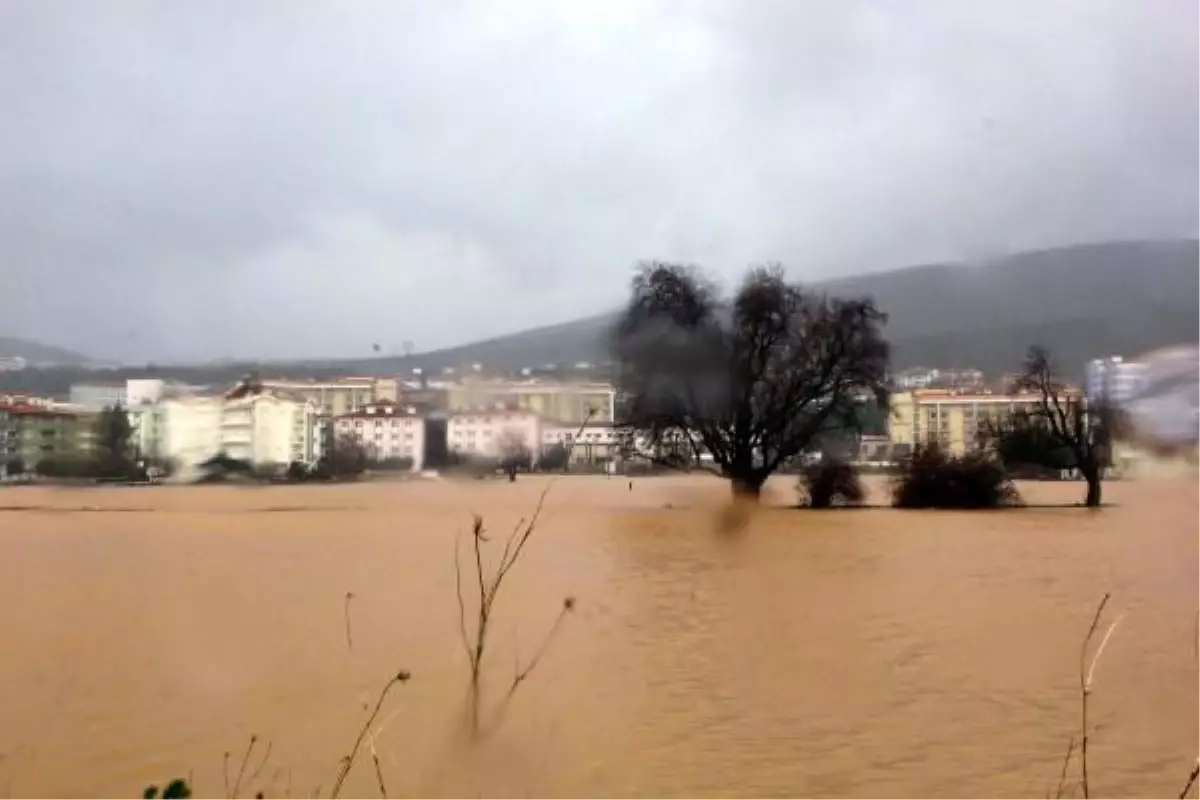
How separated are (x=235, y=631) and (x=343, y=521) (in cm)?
1041

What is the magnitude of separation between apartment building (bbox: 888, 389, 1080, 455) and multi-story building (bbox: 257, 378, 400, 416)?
1232 cm

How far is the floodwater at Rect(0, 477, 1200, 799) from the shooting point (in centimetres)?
496

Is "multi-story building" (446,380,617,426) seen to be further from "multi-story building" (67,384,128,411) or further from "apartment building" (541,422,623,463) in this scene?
"multi-story building" (67,384,128,411)

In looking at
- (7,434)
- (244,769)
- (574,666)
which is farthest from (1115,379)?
(244,769)

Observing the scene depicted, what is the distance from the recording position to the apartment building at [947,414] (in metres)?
21.4

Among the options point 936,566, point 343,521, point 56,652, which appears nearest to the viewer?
point 56,652

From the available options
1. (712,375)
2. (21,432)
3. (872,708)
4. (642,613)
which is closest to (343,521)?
(712,375)

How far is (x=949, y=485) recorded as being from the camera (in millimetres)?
27000

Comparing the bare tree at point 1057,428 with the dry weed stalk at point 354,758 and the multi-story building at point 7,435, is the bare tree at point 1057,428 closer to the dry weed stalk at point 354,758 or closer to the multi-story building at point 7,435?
the multi-story building at point 7,435

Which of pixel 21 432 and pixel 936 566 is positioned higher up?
pixel 21 432

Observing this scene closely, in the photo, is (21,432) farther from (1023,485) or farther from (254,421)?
(1023,485)

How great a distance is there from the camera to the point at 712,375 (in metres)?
22.5

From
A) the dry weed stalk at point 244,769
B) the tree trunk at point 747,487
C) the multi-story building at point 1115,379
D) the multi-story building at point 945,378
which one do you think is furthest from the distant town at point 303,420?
the tree trunk at point 747,487

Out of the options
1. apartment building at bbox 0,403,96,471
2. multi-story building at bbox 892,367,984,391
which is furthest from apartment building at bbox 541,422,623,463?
multi-story building at bbox 892,367,984,391
